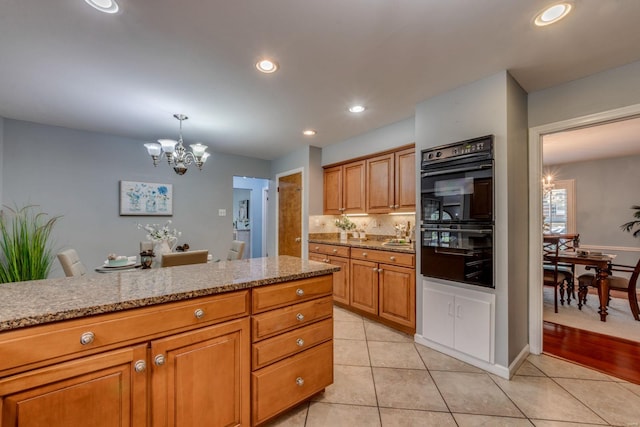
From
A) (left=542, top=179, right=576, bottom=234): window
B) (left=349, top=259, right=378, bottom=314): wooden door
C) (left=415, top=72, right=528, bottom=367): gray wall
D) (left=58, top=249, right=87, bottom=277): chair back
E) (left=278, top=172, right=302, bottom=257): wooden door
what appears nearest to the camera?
(left=415, top=72, right=528, bottom=367): gray wall

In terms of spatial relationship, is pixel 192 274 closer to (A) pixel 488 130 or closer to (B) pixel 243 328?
(B) pixel 243 328

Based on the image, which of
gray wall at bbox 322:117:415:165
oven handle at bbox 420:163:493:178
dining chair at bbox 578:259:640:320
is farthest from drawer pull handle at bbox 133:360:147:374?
dining chair at bbox 578:259:640:320

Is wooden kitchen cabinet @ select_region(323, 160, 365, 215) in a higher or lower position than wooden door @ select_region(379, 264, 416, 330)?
higher

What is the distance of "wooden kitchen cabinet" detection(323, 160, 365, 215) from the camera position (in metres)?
3.94

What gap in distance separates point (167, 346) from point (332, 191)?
3.43 meters

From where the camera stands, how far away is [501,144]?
2.15 m

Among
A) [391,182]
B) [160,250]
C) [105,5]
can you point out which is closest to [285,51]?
[105,5]

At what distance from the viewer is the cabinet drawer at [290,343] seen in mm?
1493

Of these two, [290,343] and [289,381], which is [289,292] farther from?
[289,381]

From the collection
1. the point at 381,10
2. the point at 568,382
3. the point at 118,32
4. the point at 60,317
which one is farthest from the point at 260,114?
the point at 568,382

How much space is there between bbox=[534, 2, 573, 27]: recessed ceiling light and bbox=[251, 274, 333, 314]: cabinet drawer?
1978 mm

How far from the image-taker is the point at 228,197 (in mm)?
4957

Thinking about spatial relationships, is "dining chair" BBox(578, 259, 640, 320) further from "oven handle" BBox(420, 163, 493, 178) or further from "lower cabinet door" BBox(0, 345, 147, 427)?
"lower cabinet door" BBox(0, 345, 147, 427)

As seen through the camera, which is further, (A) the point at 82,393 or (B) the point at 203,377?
(B) the point at 203,377
